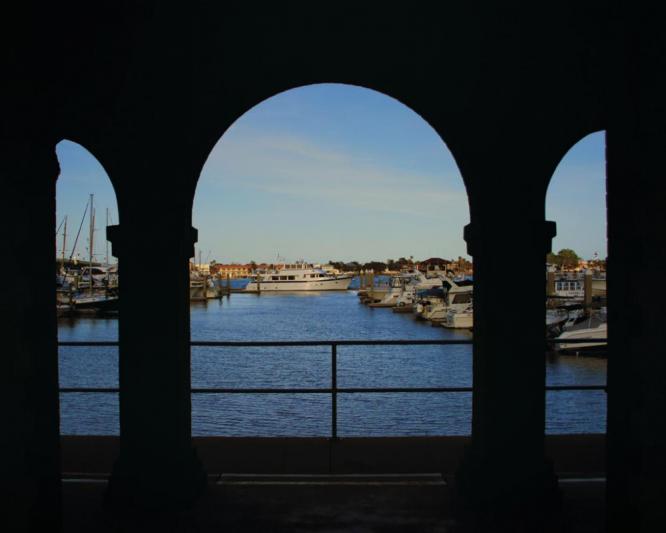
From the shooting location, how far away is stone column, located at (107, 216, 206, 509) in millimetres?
3992

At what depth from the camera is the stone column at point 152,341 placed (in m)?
3.99

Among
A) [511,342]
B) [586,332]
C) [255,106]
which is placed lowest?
[586,332]

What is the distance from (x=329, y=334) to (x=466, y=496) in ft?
115
